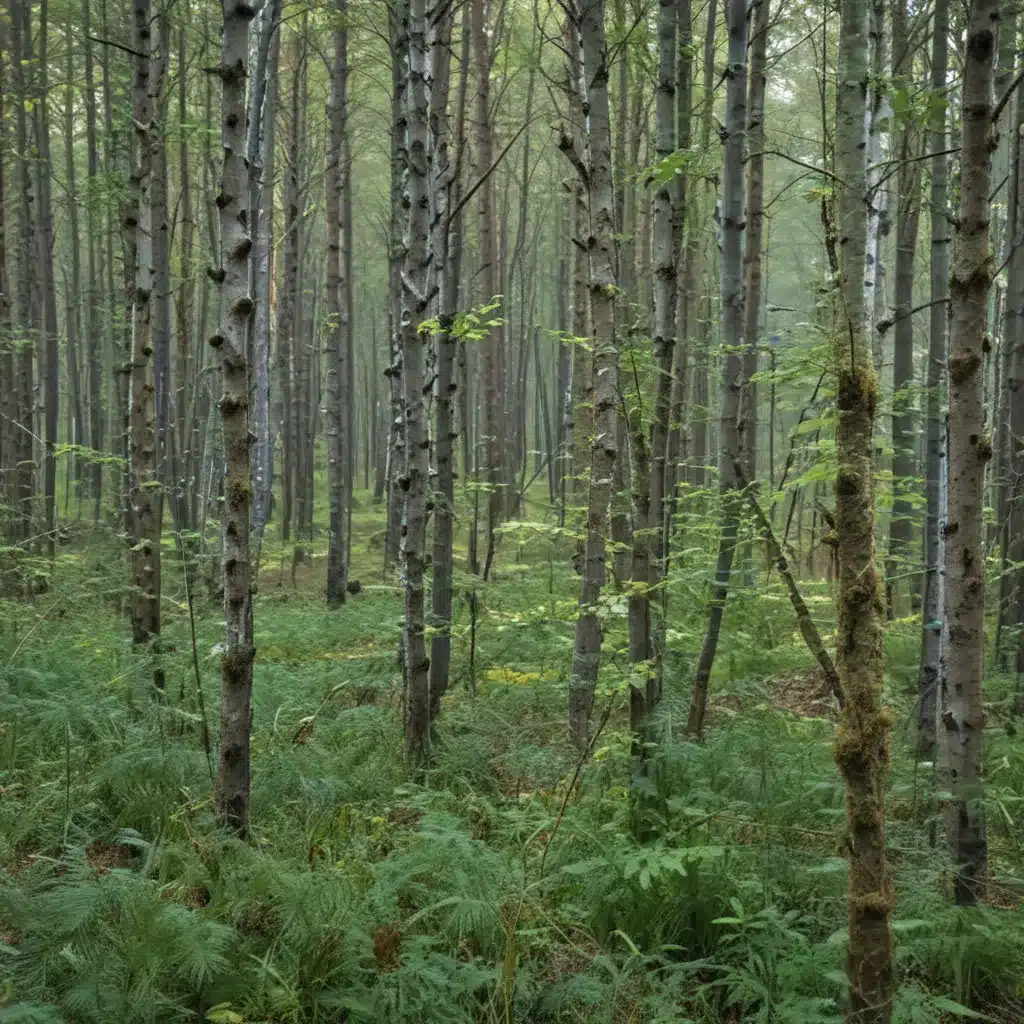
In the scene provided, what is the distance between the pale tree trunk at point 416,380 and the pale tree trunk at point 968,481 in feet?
10.0

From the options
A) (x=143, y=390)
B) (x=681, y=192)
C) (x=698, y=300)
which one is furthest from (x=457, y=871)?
(x=698, y=300)

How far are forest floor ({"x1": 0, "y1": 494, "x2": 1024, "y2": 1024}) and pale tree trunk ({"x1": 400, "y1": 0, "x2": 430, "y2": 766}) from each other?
36 cm

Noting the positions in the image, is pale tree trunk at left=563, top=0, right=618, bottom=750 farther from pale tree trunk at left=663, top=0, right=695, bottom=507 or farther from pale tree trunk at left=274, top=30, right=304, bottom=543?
pale tree trunk at left=274, top=30, right=304, bottom=543

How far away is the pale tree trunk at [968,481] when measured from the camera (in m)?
2.93

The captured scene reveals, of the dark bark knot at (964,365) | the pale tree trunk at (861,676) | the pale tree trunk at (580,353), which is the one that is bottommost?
the pale tree trunk at (861,676)

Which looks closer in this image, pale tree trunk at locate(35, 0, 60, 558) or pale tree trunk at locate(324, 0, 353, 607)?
pale tree trunk at locate(35, 0, 60, 558)

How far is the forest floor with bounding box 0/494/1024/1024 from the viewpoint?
2922 mm

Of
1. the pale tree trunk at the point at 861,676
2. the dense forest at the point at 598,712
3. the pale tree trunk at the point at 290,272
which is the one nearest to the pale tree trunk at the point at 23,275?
the dense forest at the point at 598,712

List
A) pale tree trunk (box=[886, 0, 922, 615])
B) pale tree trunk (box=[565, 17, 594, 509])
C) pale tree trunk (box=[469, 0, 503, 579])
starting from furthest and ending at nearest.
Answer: pale tree trunk (box=[469, 0, 503, 579]), pale tree trunk (box=[565, 17, 594, 509]), pale tree trunk (box=[886, 0, 922, 615])

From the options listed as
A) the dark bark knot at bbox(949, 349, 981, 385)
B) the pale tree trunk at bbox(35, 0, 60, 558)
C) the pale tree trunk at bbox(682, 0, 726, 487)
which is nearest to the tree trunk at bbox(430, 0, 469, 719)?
the pale tree trunk at bbox(682, 0, 726, 487)

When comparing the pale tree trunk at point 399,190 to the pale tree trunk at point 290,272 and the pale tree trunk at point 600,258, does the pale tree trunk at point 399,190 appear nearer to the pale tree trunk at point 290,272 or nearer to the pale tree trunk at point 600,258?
the pale tree trunk at point 600,258

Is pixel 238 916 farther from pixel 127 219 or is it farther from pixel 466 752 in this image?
pixel 127 219

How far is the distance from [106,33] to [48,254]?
4317mm

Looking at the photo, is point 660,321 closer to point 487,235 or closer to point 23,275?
point 487,235
